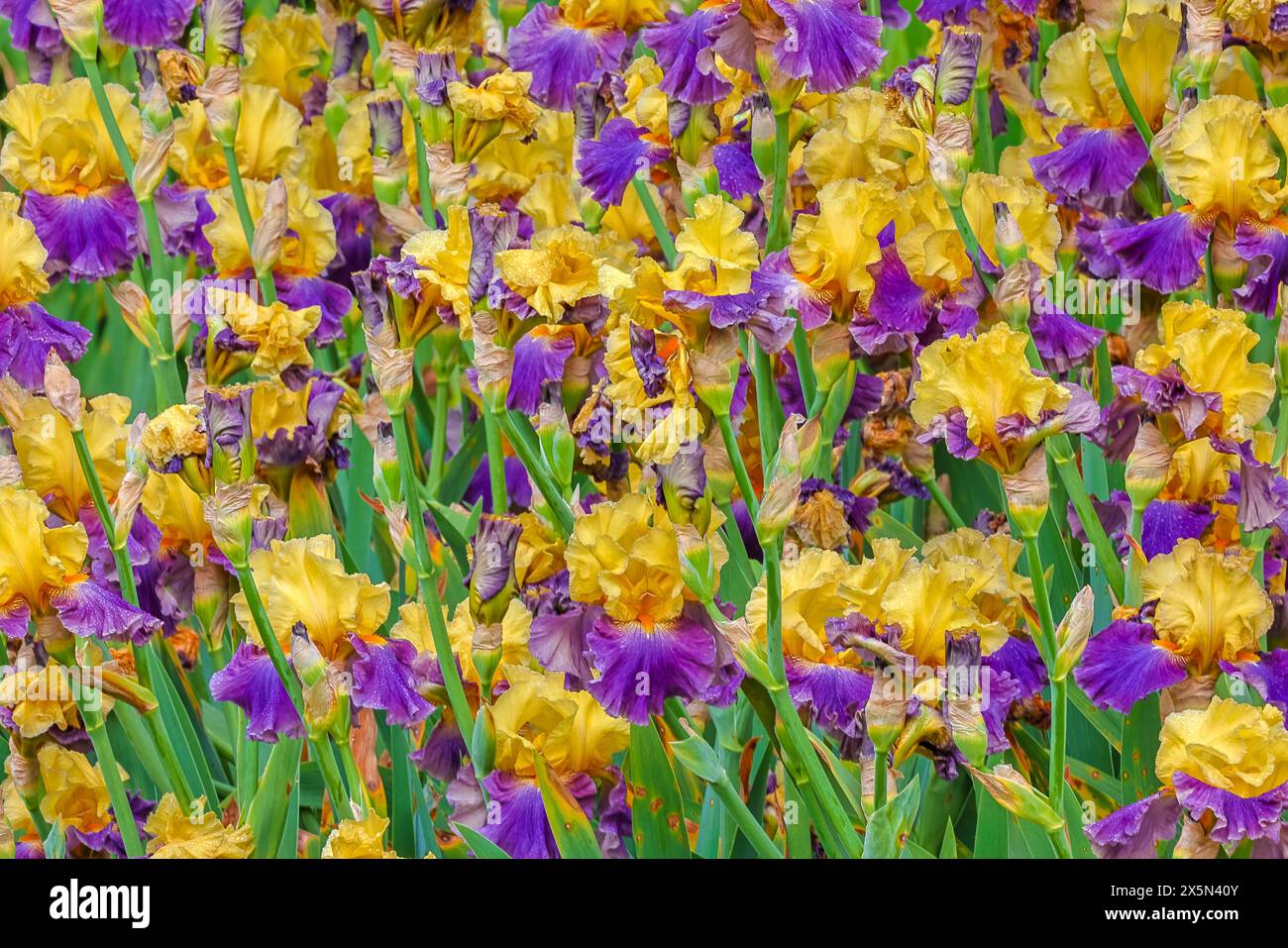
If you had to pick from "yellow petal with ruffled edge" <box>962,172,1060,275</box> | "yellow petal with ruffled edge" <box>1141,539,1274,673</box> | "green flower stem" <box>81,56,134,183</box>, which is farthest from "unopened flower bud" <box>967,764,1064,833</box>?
"green flower stem" <box>81,56,134,183</box>

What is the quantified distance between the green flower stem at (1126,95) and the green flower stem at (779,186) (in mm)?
586

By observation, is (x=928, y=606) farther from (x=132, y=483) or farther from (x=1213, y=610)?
(x=132, y=483)

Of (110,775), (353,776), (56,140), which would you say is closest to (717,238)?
(353,776)

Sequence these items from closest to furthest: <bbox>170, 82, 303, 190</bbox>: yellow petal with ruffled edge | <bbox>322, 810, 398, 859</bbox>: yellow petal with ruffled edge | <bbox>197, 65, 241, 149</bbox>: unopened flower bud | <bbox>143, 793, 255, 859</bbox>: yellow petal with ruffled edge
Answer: <bbox>322, 810, 398, 859</bbox>: yellow petal with ruffled edge, <bbox>143, 793, 255, 859</bbox>: yellow petal with ruffled edge, <bbox>197, 65, 241, 149</bbox>: unopened flower bud, <bbox>170, 82, 303, 190</bbox>: yellow petal with ruffled edge

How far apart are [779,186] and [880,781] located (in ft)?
3.17

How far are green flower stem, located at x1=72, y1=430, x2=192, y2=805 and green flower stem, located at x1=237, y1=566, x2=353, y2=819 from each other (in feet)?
0.68

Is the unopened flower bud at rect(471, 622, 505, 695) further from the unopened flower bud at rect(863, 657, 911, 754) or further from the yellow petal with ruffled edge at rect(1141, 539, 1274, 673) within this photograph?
the yellow petal with ruffled edge at rect(1141, 539, 1274, 673)

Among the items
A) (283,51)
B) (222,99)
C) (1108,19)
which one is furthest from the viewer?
(283,51)

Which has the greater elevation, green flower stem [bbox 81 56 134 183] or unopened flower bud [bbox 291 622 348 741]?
green flower stem [bbox 81 56 134 183]

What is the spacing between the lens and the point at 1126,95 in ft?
8.02

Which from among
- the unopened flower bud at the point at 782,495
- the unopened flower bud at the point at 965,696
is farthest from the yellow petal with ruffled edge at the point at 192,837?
the unopened flower bud at the point at 965,696

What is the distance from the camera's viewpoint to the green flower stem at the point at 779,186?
2.23 metres

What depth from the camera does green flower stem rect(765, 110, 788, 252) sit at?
2.23 metres

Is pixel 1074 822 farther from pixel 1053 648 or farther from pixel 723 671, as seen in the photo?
pixel 723 671
